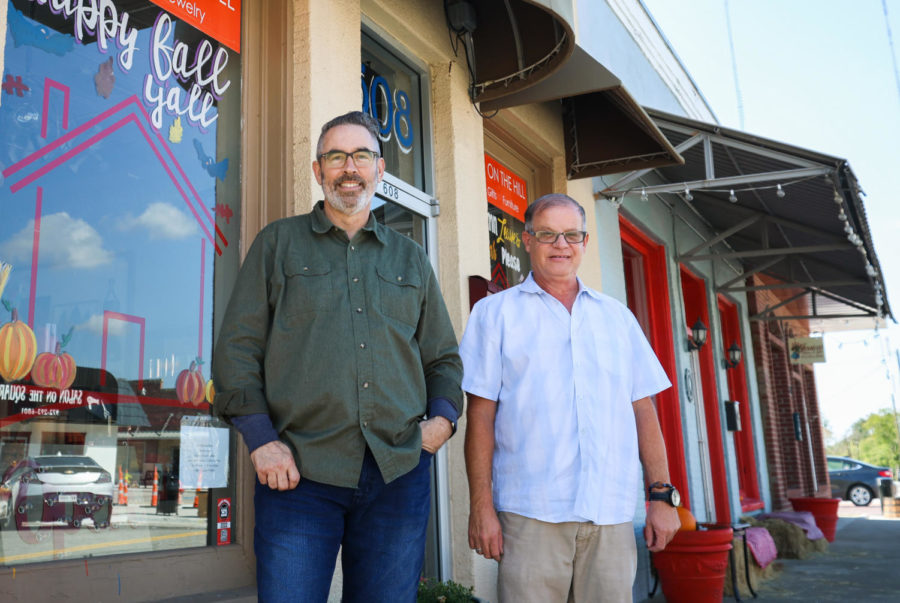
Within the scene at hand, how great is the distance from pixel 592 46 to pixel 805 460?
11075 mm

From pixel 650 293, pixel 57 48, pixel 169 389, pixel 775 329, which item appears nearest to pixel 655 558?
pixel 650 293

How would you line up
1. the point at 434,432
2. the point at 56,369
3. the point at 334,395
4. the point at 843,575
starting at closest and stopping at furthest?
the point at 334,395, the point at 434,432, the point at 56,369, the point at 843,575

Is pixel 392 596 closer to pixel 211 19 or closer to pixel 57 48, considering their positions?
pixel 57 48

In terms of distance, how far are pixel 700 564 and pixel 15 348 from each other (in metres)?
4.78

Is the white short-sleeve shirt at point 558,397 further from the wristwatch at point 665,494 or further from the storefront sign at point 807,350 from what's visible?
the storefront sign at point 807,350

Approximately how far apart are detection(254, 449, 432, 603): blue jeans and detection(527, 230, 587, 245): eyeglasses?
903 millimetres

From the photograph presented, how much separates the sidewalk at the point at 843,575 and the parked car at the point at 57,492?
5.56 meters

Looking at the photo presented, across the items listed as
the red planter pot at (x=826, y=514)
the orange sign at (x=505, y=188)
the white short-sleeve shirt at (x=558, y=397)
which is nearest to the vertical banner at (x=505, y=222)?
the orange sign at (x=505, y=188)

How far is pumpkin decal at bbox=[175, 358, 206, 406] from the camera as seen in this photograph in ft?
9.84

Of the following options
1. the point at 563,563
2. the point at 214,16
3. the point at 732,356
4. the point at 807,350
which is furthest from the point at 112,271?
the point at 807,350

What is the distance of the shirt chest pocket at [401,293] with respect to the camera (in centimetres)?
216

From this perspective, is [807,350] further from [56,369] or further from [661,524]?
[56,369]

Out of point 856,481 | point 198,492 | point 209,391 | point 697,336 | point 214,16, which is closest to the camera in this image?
point 198,492

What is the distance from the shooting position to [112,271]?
279cm
